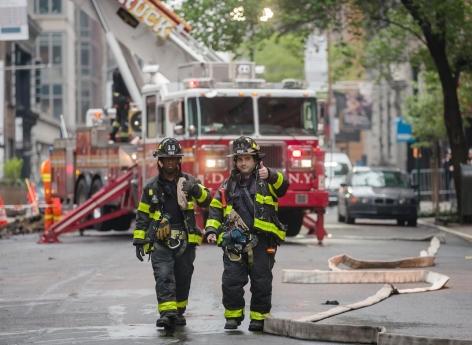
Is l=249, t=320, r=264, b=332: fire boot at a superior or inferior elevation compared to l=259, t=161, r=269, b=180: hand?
inferior

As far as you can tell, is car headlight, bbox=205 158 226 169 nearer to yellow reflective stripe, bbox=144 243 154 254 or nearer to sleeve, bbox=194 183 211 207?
sleeve, bbox=194 183 211 207

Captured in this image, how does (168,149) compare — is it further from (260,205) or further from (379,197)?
(379,197)

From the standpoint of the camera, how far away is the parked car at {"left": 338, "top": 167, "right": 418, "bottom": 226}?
1439 inches

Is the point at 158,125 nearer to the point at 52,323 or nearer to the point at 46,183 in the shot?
the point at 46,183

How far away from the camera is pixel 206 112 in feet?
86.2

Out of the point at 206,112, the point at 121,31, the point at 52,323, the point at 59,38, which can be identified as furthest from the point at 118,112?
the point at 59,38

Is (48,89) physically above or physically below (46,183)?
above

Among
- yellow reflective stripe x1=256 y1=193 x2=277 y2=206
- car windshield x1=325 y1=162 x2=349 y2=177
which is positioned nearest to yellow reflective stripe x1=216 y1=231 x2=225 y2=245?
yellow reflective stripe x1=256 y1=193 x2=277 y2=206

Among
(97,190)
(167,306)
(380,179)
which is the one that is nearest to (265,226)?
(167,306)

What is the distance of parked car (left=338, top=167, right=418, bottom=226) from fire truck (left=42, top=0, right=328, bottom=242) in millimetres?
7347

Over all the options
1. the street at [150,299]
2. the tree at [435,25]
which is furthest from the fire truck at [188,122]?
the tree at [435,25]

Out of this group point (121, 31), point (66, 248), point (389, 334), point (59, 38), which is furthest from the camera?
point (59, 38)

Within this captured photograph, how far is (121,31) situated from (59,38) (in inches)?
3133

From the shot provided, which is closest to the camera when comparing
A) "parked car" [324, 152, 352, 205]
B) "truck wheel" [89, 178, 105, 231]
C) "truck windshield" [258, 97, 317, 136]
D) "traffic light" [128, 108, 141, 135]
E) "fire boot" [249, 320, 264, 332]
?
"fire boot" [249, 320, 264, 332]
